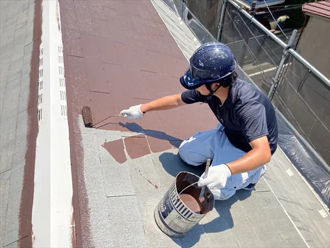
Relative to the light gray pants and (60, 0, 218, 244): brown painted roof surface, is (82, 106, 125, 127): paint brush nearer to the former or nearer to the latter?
(60, 0, 218, 244): brown painted roof surface

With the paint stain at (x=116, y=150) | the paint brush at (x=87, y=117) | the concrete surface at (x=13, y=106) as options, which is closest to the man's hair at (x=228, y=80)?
the paint stain at (x=116, y=150)

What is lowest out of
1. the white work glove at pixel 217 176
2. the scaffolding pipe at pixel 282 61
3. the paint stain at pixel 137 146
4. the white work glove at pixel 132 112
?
the scaffolding pipe at pixel 282 61

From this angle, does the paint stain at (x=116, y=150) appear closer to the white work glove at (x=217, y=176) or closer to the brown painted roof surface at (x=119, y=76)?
the brown painted roof surface at (x=119, y=76)

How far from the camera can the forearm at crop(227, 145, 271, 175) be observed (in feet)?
7.99

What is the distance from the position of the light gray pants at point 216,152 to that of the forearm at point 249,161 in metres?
0.57

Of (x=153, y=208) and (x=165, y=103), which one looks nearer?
(x=153, y=208)

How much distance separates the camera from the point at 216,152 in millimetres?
3180

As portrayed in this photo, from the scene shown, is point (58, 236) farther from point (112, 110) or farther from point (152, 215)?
point (112, 110)

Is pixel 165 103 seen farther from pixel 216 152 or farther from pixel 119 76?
pixel 119 76

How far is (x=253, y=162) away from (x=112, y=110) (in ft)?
5.30

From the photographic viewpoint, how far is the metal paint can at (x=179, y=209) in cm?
227

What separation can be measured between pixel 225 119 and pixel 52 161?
1.57m

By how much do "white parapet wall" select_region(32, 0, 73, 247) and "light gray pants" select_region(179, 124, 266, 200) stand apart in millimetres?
1181

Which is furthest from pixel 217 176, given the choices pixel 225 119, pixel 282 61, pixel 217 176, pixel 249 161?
pixel 282 61
